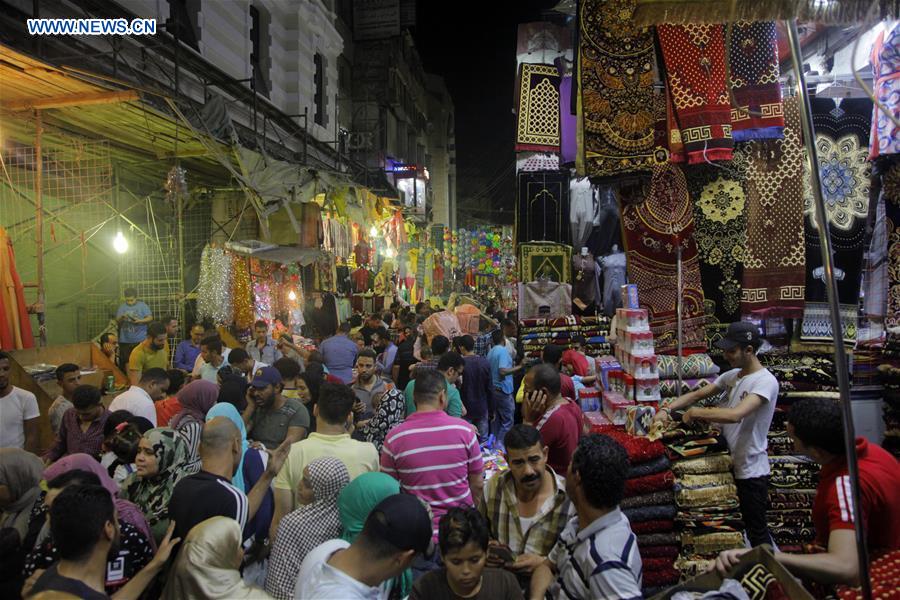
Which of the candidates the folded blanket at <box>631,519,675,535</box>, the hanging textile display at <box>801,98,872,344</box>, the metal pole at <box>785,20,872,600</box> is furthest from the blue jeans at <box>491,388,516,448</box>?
the metal pole at <box>785,20,872,600</box>

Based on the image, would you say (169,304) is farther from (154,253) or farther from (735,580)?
(735,580)

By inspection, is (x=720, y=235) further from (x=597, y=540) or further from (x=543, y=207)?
(x=597, y=540)

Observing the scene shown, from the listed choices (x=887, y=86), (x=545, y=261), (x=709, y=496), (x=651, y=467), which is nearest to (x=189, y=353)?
(x=545, y=261)

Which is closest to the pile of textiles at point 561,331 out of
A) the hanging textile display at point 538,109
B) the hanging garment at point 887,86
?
the hanging textile display at point 538,109

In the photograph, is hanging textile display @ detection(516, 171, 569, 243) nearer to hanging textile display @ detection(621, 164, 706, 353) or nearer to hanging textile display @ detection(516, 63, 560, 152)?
hanging textile display @ detection(516, 63, 560, 152)

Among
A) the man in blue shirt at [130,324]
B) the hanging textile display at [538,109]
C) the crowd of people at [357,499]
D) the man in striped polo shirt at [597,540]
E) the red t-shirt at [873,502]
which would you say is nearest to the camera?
the man in striped polo shirt at [597,540]

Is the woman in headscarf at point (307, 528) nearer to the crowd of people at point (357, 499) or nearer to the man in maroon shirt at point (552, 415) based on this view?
the crowd of people at point (357, 499)

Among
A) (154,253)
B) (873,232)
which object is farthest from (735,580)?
(154,253)

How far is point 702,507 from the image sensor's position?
3373 millimetres

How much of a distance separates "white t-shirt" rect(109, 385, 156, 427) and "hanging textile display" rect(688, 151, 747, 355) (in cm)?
486

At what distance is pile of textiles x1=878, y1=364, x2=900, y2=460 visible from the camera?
4699mm

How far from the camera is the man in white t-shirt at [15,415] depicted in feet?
15.2

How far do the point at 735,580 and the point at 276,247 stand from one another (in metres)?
8.33

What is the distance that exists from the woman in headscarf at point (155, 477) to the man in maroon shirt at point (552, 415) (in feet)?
7.19
